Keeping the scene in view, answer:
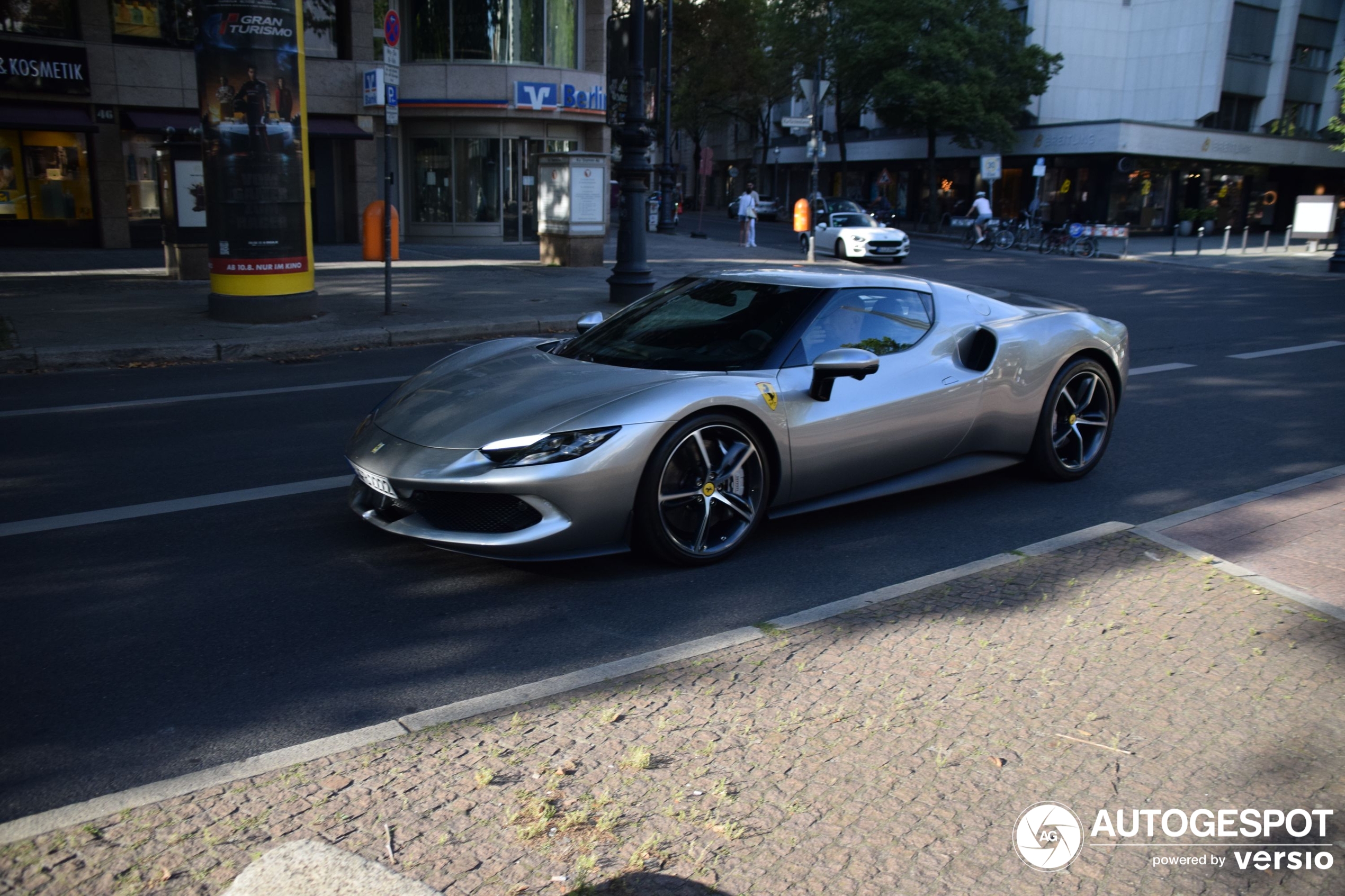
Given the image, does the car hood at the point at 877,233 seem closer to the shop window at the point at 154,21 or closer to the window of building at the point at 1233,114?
the shop window at the point at 154,21

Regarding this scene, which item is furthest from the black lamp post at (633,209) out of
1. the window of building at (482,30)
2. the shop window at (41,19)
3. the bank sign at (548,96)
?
the shop window at (41,19)

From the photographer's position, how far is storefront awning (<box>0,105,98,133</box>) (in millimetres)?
22141

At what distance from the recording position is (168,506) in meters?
5.37

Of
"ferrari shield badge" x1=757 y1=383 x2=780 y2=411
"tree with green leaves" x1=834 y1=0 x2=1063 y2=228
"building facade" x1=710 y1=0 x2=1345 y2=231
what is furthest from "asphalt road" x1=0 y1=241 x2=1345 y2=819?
"building facade" x1=710 y1=0 x2=1345 y2=231

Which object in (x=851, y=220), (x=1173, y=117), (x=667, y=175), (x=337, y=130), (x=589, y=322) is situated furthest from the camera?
(x=1173, y=117)

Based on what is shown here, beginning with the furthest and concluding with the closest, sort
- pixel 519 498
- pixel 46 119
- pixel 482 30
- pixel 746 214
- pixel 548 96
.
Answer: pixel 746 214
pixel 548 96
pixel 482 30
pixel 46 119
pixel 519 498

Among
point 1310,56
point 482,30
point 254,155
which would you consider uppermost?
point 1310,56

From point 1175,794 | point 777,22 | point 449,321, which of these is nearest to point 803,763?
point 1175,794

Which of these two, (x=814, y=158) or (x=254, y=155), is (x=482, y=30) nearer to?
(x=814, y=158)

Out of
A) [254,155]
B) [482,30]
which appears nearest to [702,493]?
[254,155]

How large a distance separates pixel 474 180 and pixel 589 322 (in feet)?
78.3

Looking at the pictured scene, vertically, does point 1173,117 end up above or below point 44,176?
above

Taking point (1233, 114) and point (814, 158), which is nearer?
point (814, 158)

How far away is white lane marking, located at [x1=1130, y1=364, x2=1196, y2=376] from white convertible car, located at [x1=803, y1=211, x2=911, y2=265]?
15.4m
